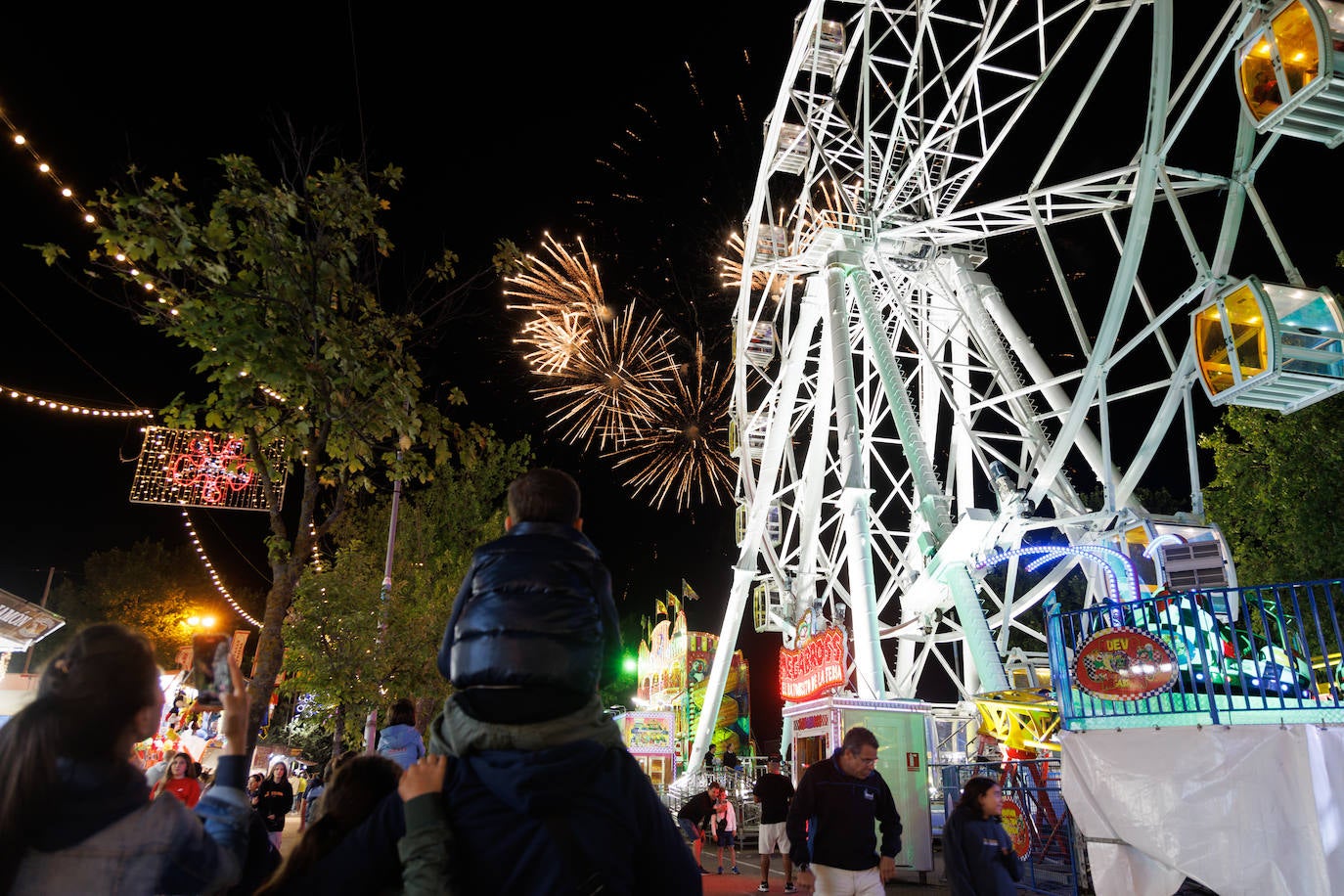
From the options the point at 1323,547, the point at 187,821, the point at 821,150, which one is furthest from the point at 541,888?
the point at 1323,547

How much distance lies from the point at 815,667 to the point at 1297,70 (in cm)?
1082

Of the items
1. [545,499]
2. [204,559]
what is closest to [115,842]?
[545,499]

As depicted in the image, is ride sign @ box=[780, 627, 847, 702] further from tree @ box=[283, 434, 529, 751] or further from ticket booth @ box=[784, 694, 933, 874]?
tree @ box=[283, 434, 529, 751]

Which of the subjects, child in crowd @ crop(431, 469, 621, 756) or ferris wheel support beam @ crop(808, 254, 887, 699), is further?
ferris wheel support beam @ crop(808, 254, 887, 699)

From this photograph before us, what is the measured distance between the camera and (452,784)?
2031 millimetres

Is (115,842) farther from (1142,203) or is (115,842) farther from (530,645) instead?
(1142,203)

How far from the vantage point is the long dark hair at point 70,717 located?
71.7 inches

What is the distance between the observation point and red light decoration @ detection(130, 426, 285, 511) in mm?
18984

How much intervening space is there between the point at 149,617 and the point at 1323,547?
4823 centimetres

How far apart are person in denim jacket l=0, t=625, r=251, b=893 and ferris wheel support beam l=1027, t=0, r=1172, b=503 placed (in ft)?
39.2

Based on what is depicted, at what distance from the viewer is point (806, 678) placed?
Result: 15211mm

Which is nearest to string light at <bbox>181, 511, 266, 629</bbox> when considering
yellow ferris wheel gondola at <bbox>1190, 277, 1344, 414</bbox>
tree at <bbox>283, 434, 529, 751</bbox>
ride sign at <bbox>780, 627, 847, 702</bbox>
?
tree at <bbox>283, 434, 529, 751</bbox>

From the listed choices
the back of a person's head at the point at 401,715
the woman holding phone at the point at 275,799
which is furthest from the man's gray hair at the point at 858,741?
the woman holding phone at the point at 275,799

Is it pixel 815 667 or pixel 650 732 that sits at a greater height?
pixel 815 667
